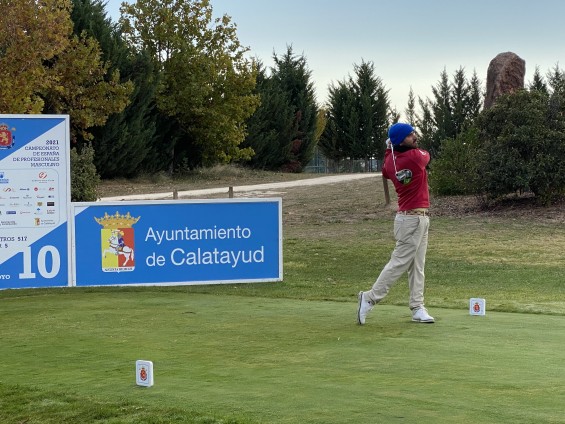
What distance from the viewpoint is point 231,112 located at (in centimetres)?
5228

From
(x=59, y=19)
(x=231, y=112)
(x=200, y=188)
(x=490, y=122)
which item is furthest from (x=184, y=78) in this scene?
(x=490, y=122)

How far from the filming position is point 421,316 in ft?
33.6

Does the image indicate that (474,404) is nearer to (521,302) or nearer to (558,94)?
(521,302)

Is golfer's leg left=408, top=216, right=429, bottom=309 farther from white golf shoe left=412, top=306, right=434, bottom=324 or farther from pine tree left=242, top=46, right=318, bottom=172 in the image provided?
pine tree left=242, top=46, right=318, bottom=172

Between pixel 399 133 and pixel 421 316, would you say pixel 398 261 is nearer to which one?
pixel 421 316

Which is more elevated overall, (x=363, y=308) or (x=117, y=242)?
(x=117, y=242)

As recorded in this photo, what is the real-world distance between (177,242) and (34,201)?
2.11 metres

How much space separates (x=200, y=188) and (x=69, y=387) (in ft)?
117

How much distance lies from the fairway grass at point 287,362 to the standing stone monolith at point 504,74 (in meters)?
22.0

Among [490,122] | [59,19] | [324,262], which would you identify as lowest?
[324,262]

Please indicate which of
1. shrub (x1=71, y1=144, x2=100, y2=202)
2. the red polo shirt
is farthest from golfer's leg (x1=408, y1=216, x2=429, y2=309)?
shrub (x1=71, y1=144, x2=100, y2=202)

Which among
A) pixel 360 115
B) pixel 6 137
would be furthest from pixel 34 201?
pixel 360 115

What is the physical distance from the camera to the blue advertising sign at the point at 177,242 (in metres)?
14.5

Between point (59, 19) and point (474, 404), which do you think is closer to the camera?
point (474, 404)
